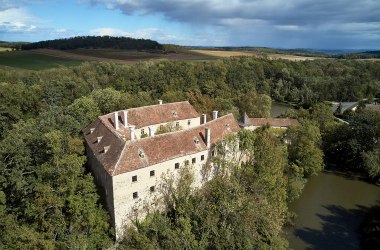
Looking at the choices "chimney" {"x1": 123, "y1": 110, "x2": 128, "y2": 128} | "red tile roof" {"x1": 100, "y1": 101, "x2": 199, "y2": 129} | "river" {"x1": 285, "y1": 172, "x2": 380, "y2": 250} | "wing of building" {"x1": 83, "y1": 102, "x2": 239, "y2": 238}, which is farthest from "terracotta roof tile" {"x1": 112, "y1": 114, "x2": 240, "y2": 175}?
"river" {"x1": 285, "y1": 172, "x2": 380, "y2": 250}

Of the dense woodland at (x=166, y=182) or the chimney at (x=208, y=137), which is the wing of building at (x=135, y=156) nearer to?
the chimney at (x=208, y=137)

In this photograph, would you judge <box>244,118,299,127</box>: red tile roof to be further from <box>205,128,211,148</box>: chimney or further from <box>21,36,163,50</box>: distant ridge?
<box>21,36,163,50</box>: distant ridge

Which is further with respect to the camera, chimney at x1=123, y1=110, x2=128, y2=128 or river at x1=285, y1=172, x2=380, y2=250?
chimney at x1=123, y1=110, x2=128, y2=128

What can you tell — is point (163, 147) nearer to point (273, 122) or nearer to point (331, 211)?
point (331, 211)

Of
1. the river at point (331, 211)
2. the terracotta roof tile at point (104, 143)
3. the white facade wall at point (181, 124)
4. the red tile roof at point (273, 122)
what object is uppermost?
the terracotta roof tile at point (104, 143)

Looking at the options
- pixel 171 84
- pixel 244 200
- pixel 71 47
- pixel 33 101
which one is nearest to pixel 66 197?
pixel 244 200

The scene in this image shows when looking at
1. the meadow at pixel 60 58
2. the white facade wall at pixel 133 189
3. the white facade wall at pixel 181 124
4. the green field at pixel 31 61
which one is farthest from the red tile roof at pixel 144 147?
the meadow at pixel 60 58

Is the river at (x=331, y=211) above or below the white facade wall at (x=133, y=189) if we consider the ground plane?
below

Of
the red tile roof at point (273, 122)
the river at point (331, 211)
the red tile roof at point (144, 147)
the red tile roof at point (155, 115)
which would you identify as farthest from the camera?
the red tile roof at point (273, 122)
